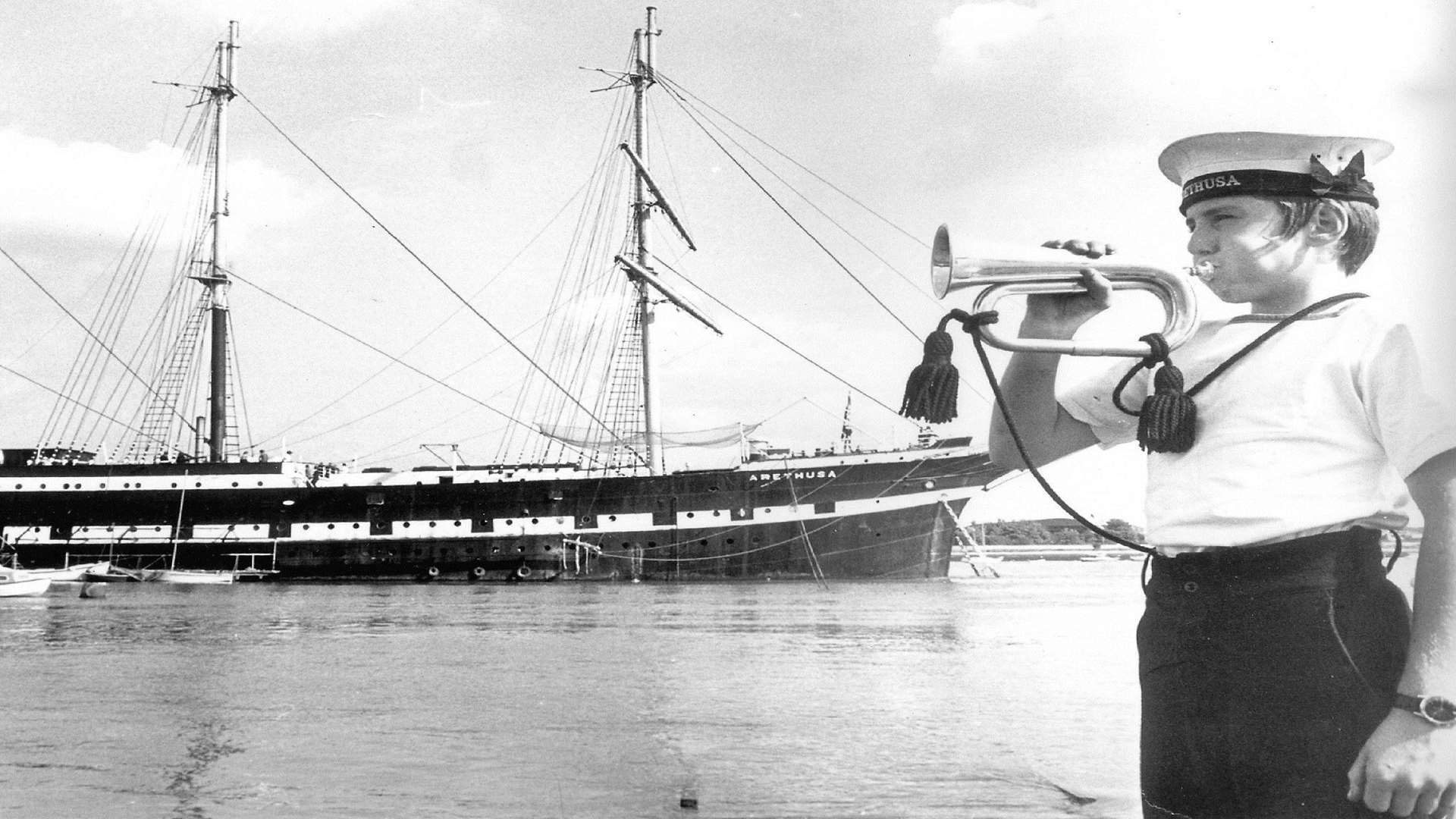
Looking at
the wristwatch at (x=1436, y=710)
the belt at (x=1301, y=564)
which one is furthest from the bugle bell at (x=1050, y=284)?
the wristwatch at (x=1436, y=710)

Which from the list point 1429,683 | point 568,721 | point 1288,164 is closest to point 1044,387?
point 1288,164

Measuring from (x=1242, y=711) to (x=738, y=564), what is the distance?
34.8m

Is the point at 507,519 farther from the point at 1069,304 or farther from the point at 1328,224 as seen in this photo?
the point at 1328,224

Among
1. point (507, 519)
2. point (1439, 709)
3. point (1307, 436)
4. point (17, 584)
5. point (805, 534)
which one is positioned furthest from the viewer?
point (507, 519)

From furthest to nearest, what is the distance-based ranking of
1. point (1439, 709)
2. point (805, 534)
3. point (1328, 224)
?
point (805, 534), point (1328, 224), point (1439, 709)

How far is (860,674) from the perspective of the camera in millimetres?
9734

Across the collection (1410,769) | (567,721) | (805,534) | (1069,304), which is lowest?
(567,721)

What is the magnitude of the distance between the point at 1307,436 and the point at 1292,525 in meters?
0.11

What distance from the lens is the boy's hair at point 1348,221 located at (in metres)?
1.58

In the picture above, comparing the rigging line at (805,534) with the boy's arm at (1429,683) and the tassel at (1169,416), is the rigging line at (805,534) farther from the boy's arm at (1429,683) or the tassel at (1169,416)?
the boy's arm at (1429,683)

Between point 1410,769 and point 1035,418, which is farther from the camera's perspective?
point 1035,418

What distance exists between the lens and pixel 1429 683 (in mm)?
1395

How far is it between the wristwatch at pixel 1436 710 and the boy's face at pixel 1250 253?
521mm

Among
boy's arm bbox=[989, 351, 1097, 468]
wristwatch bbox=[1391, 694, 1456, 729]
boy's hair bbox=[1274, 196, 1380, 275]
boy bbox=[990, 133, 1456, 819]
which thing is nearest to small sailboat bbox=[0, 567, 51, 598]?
boy's arm bbox=[989, 351, 1097, 468]
